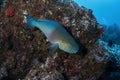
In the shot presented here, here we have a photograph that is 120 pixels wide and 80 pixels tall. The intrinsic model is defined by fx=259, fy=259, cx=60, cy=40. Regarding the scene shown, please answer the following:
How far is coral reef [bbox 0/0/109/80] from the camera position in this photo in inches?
221

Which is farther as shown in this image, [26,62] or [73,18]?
[26,62]

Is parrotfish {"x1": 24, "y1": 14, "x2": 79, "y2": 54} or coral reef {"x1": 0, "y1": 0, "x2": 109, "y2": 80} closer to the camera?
parrotfish {"x1": 24, "y1": 14, "x2": 79, "y2": 54}

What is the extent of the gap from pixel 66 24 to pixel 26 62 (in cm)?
139

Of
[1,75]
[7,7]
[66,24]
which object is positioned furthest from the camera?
[7,7]

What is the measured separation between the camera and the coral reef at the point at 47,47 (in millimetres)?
5605

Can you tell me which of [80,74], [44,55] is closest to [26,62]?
[44,55]

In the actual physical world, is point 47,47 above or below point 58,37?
below

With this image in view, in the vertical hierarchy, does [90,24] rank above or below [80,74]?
above

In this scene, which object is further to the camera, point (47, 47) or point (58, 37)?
point (47, 47)

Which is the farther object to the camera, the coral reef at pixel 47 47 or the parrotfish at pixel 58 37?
the coral reef at pixel 47 47

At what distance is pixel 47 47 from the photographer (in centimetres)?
575

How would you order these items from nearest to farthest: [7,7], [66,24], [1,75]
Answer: [66,24]
[1,75]
[7,7]

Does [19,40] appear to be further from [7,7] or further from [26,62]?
[7,7]

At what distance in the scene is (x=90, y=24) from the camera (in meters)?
5.68
